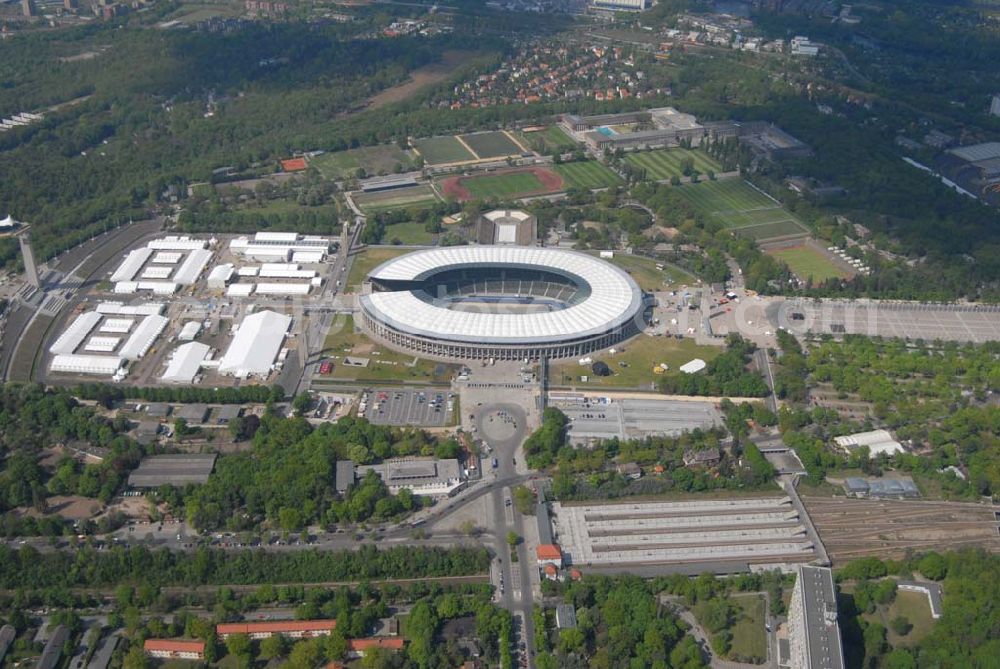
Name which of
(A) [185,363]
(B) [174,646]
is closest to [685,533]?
(B) [174,646]

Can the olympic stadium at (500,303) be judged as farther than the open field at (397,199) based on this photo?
No

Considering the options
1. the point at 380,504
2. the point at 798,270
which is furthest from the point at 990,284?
the point at 380,504

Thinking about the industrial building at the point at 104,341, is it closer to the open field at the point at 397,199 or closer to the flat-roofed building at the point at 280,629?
the flat-roofed building at the point at 280,629

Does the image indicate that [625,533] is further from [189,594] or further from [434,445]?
[189,594]

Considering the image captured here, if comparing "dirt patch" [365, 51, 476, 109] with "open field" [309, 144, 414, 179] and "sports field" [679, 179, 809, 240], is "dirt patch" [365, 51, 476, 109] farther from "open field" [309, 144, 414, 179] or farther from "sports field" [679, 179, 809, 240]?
"sports field" [679, 179, 809, 240]

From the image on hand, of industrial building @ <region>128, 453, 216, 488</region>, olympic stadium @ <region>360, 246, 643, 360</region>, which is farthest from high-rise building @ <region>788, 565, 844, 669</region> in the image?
industrial building @ <region>128, 453, 216, 488</region>

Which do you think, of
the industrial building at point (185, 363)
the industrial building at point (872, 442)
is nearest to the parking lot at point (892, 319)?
the industrial building at point (872, 442)
